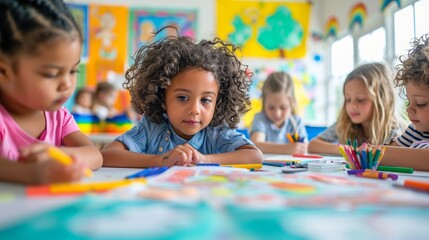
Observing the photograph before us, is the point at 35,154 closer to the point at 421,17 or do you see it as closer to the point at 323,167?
the point at 323,167

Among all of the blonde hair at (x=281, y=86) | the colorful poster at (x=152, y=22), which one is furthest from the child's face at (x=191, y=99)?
the colorful poster at (x=152, y=22)

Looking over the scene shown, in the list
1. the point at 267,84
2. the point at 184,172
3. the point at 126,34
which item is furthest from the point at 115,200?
the point at 126,34

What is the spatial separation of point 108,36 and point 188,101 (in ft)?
10.8

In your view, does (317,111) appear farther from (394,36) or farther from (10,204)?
(10,204)

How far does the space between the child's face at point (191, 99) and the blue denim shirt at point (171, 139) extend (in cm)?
5

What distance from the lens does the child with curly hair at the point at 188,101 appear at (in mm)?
1106

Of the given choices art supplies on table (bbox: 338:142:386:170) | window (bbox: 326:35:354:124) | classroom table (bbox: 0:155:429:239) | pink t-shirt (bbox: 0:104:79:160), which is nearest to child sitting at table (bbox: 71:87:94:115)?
window (bbox: 326:35:354:124)

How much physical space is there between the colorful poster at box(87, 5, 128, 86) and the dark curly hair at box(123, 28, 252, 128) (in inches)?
116

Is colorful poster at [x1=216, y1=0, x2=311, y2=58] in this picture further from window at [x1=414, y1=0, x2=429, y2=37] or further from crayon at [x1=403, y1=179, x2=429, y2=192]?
crayon at [x1=403, y1=179, x2=429, y2=192]

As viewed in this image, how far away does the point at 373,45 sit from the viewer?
3.29m

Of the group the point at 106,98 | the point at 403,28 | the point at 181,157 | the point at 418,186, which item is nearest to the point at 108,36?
the point at 106,98

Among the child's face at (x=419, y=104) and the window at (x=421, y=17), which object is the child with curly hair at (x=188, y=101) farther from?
the window at (x=421, y=17)

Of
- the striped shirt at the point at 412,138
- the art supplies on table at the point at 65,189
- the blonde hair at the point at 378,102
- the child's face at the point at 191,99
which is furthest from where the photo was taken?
the blonde hair at the point at 378,102

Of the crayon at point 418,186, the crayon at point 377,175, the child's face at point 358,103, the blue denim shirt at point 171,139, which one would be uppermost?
the child's face at point 358,103
